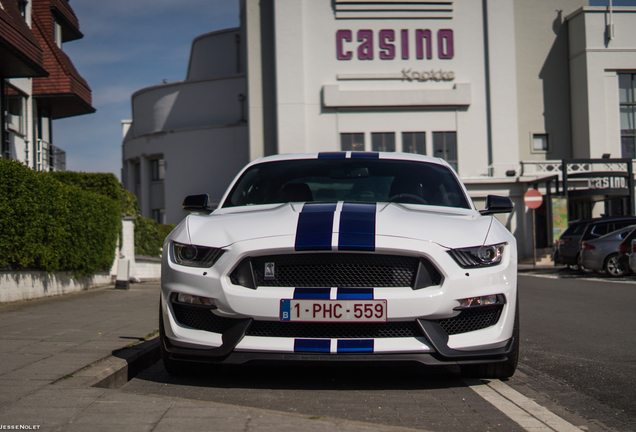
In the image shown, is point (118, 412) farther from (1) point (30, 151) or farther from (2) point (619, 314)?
(1) point (30, 151)

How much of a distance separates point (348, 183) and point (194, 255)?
5.98ft

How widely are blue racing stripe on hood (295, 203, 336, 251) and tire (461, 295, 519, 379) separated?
51.5 inches

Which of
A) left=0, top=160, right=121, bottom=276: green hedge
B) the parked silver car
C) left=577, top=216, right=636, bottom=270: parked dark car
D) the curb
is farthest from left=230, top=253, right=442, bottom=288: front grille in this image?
left=577, top=216, right=636, bottom=270: parked dark car

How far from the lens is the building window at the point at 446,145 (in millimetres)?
39594

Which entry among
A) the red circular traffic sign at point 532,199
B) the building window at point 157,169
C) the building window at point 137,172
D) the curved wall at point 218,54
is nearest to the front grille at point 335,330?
the red circular traffic sign at point 532,199

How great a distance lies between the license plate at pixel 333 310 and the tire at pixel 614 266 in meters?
16.4

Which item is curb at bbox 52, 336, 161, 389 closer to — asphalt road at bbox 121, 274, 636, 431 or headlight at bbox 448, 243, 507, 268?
asphalt road at bbox 121, 274, 636, 431

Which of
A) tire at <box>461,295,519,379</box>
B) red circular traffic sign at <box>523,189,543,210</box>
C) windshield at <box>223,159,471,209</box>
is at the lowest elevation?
tire at <box>461,295,519,379</box>

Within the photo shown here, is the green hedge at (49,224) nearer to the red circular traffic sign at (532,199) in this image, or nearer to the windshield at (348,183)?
the windshield at (348,183)

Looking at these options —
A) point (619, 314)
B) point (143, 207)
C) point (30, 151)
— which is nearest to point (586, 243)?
point (619, 314)

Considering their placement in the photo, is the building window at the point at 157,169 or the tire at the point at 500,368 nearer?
the tire at the point at 500,368

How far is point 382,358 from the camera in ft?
14.0

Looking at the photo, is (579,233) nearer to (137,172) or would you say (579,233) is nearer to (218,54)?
(218,54)

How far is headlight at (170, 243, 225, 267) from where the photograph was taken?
4520 mm
